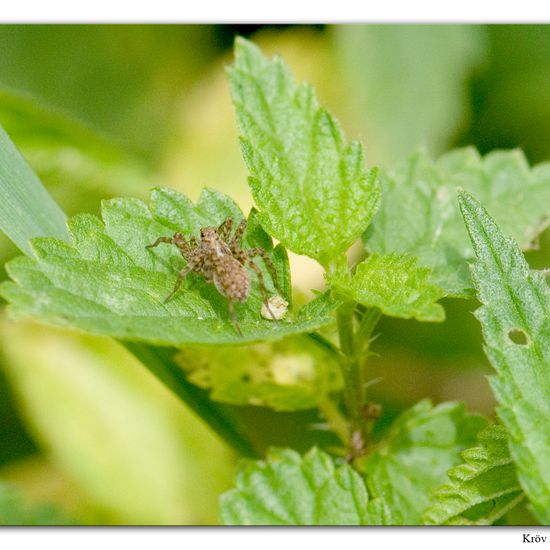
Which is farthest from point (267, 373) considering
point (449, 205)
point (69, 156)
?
point (69, 156)

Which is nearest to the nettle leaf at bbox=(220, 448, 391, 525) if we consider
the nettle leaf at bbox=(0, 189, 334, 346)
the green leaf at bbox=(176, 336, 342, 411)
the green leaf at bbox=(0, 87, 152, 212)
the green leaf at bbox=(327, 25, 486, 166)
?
the green leaf at bbox=(176, 336, 342, 411)

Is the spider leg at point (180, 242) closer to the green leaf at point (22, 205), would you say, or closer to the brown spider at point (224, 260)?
the brown spider at point (224, 260)

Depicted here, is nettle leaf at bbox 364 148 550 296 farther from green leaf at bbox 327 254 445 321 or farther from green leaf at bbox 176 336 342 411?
green leaf at bbox 176 336 342 411

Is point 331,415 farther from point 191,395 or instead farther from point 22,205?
point 22,205

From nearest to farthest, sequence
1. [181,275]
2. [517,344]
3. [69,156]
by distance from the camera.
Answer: [517,344] → [181,275] → [69,156]
